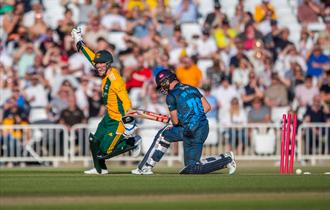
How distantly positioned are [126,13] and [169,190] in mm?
15260

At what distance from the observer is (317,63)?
30000mm

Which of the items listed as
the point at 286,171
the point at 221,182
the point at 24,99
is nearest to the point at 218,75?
the point at 24,99

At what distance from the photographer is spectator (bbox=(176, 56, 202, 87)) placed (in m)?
28.5

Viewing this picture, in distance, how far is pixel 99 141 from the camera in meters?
20.7

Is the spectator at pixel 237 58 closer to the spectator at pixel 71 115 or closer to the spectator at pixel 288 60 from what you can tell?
the spectator at pixel 288 60

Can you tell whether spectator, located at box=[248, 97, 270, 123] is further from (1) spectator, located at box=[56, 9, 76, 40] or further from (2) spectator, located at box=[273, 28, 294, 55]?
(1) spectator, located at box=[56, 9, 76, 40]

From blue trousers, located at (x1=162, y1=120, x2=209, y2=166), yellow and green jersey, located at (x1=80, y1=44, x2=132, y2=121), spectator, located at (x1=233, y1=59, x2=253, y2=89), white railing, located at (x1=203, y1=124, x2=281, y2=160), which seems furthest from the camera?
spectator, located at (x1=233, y1=59, x2=253, y2=89)

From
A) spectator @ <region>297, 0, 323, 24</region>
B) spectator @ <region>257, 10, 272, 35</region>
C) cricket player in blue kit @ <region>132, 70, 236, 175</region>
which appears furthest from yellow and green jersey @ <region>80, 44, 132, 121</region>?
spectator @ <region>297, 0, 323, 24</region>

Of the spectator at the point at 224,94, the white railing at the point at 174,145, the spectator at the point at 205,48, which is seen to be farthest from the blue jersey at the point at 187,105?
the spectator at the point at 205,48

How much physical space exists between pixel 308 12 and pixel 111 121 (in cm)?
1263

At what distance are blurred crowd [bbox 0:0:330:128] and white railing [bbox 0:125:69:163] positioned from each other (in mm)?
629

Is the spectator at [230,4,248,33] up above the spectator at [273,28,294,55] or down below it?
above

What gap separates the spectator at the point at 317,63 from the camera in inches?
1177

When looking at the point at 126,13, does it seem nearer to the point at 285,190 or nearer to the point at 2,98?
the point at 2,98
